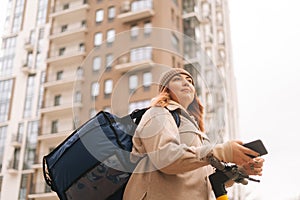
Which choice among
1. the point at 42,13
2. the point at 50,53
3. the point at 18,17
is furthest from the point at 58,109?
the point at 18,17

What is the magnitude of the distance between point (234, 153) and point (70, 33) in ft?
62.5

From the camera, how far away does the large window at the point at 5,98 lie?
21.7 m

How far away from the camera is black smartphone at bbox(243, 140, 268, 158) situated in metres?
1.20

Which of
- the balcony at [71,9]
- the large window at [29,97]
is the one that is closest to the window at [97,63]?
the balcony at [71,9]

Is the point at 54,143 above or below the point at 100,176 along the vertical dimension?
above

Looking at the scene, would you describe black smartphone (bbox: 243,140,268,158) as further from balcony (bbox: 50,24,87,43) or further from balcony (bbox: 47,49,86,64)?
balcony (bbox: 50,24,87,43)

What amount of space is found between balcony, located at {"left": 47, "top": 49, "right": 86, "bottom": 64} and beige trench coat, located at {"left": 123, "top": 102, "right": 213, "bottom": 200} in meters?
17.7

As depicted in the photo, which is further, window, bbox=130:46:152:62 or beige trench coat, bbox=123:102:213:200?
window, bbox=130:46:152:62

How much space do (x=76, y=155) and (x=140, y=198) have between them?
0.23 meters

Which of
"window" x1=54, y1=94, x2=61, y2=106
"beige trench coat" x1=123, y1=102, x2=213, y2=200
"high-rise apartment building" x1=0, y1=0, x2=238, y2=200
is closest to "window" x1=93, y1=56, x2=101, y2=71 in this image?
"beige trench coat" x1=123, y1=102, x2=213, y2=200

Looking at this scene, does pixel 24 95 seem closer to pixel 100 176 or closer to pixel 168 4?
pixel 168 4

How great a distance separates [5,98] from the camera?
22.1 metres

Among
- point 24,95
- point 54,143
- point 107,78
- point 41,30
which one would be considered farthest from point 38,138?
point 107,78

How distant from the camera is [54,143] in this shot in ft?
62.4
